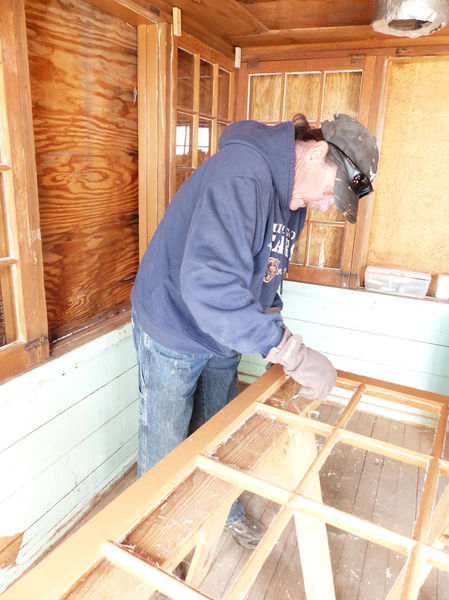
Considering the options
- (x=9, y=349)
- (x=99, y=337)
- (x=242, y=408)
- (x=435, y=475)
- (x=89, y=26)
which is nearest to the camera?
(x=435, y=475)

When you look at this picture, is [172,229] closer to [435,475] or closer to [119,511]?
[119,511]

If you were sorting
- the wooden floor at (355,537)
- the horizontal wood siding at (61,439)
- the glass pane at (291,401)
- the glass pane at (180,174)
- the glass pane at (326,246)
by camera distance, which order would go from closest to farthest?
the glass pane at (291,401)
the horizontal wood siding at (61,439)
the wooden floor at (355,537)
the glass pane at (180,174)
the glass pane at (326,246)

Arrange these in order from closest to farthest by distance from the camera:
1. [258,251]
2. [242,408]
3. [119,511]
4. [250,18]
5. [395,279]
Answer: [119,511], [242,408], [258,251], [250,18], [395,279]

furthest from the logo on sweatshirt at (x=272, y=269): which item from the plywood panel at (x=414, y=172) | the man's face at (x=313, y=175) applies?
the plywood panel at (x=414, y=172)

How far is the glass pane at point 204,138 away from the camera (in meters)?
2.53

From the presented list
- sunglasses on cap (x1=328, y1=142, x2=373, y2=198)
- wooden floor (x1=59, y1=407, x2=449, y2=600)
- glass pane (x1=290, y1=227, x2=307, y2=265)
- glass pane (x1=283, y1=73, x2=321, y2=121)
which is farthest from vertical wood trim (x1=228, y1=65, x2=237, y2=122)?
wooden floor (x1=59, y1=407, x2=449, y2=600)

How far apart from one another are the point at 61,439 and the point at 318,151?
4.55 ft

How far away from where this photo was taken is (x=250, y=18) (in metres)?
2.23

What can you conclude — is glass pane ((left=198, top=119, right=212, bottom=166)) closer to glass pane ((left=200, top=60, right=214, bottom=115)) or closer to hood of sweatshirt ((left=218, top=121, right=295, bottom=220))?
glass pane ((left=200, top=60, right=214, bottom=115))

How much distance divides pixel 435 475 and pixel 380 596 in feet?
3.05

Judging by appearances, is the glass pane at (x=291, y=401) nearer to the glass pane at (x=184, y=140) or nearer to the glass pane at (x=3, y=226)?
the glass pane at (x=3, y=226)

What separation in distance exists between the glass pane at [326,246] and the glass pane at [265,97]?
0.74 meters

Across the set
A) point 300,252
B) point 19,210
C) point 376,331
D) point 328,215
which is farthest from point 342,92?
point 19,210

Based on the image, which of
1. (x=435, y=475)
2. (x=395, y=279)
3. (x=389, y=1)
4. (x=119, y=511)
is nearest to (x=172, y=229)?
(x=119, y=511)
